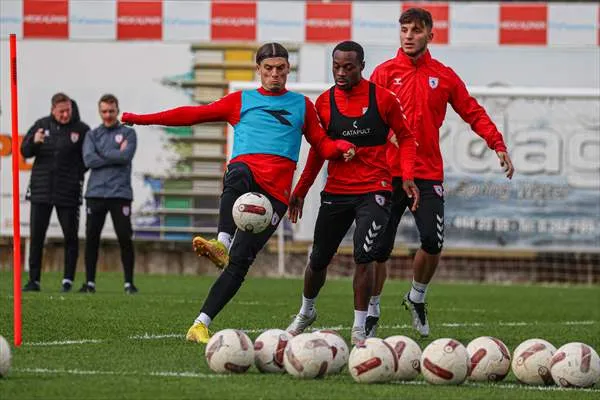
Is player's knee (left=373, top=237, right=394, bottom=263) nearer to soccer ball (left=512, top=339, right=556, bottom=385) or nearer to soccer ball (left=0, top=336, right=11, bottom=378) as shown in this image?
soccer ball (left=512, top=339, right=556, bottom=385)

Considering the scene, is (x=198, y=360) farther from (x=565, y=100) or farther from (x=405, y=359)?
(x=565, y=100)

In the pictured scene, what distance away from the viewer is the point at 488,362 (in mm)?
7812

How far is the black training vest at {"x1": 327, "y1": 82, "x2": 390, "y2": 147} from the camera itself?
9625mm

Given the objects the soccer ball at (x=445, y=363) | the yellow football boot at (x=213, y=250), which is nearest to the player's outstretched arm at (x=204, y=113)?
the yellow football boot at (x=213, y=250)

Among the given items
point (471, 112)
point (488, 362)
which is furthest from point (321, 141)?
point (488, 362)

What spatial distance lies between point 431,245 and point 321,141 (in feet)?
5.32

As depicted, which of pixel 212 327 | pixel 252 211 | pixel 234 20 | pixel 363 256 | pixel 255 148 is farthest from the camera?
pixel 234 20

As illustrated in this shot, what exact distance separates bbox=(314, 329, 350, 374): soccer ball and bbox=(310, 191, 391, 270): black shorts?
6.18 ft

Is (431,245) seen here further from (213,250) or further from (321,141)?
(213,250)

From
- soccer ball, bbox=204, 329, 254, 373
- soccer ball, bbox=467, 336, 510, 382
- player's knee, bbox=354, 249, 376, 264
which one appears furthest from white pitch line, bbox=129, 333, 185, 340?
soccer ball, bbox=467, 336, 510, 382

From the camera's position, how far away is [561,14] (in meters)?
21.5

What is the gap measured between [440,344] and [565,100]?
13.6 meters

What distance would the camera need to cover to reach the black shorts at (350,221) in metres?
9.52

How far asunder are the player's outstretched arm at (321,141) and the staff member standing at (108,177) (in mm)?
5637
